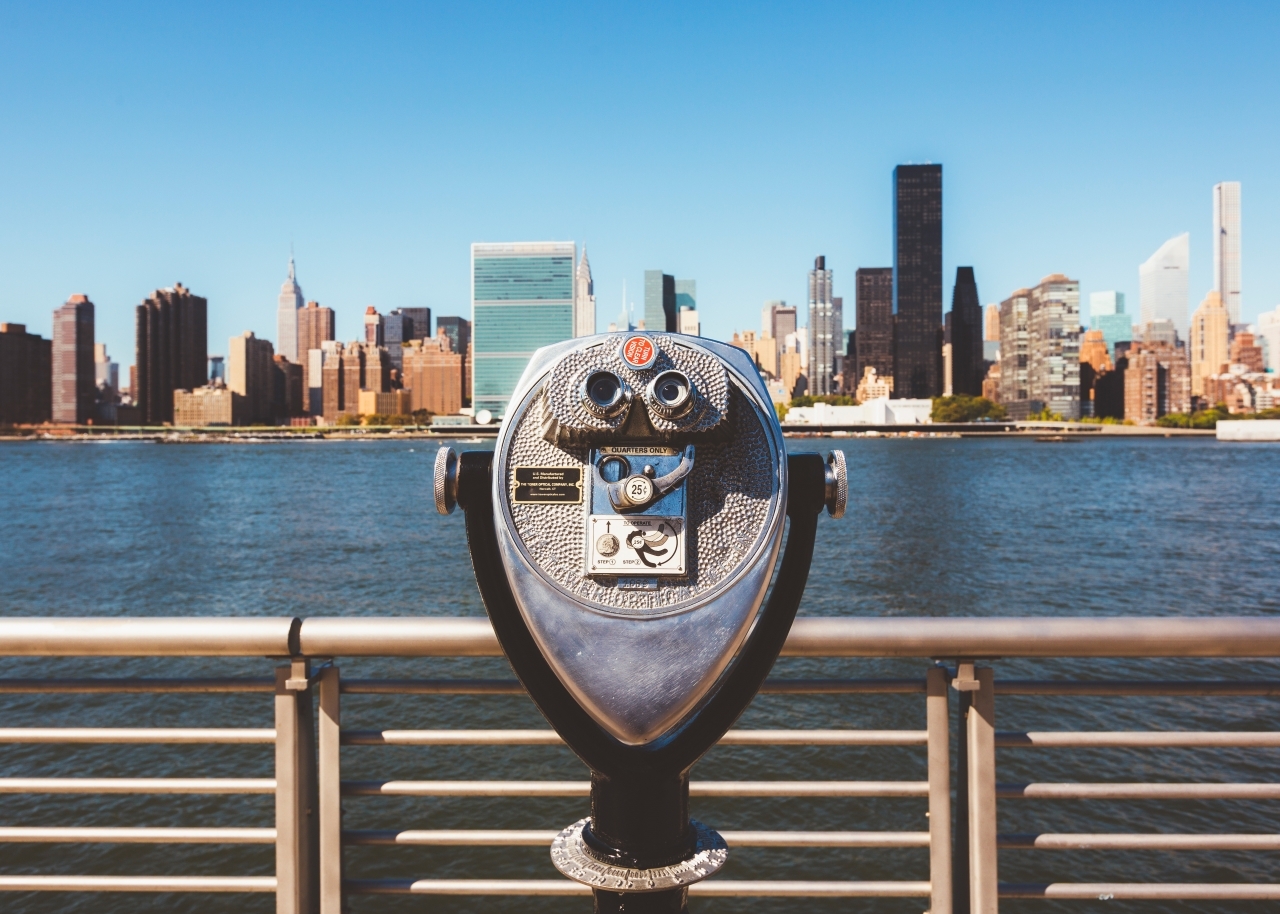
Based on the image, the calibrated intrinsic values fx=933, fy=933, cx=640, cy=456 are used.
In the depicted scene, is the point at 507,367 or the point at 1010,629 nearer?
the point at 1010,629

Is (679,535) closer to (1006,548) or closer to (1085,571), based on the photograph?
(1085,571)

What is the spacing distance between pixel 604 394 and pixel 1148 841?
1643 mm

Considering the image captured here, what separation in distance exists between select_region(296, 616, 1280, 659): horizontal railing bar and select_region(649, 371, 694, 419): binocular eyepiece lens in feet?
2.04

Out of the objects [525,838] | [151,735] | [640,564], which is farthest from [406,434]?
[640,564]

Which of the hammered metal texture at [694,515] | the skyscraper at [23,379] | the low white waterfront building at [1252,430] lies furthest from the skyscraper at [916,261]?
the hammered metal texture at [694,515]

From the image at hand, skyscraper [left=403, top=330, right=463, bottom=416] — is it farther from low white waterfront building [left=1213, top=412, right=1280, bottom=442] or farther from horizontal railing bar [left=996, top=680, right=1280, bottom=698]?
horizontal railing bar [left=996, top=680, right=1280, bottom=698]

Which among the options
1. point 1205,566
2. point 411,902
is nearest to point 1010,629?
point 411,902

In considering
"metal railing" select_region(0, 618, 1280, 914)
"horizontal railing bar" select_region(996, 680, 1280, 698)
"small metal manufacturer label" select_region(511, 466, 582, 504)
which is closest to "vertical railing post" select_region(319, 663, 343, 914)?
"metal railing" select_region(0, 618, 1280, 914)

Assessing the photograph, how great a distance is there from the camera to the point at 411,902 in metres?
6.63

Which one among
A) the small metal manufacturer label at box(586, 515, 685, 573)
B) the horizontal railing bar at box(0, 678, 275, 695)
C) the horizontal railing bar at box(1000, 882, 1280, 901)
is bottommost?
the horizontal railing bar at box(1000, 882, 1280, 901)

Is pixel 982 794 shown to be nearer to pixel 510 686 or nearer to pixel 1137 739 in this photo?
pixel 1137 739

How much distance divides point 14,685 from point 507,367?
9740cm

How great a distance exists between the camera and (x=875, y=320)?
14662 centimetres

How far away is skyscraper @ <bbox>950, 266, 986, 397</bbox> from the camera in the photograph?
137000mm
